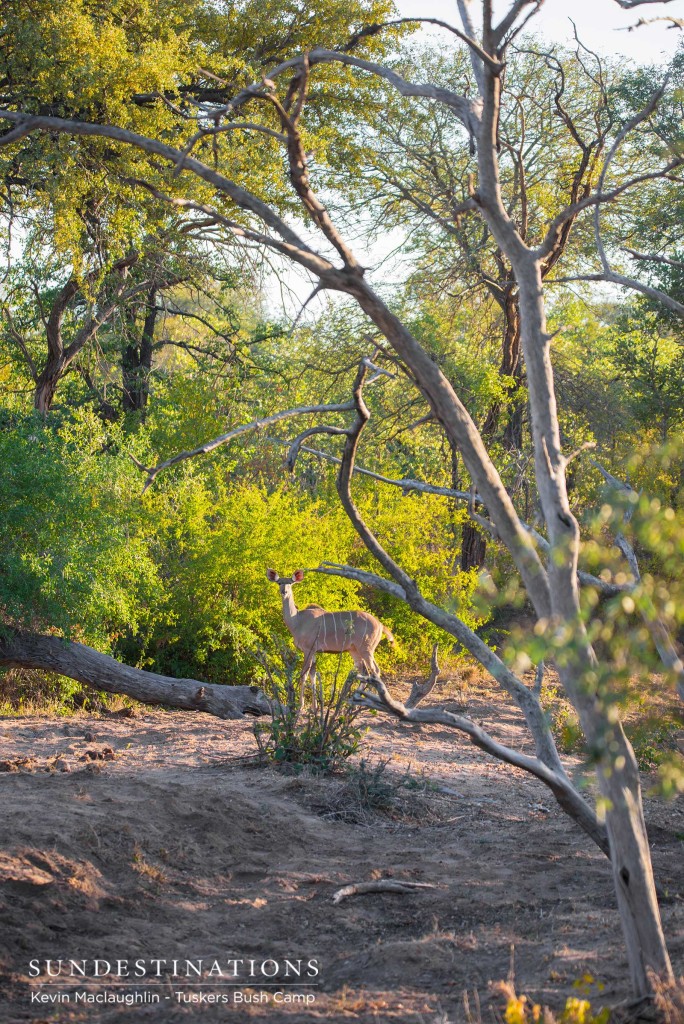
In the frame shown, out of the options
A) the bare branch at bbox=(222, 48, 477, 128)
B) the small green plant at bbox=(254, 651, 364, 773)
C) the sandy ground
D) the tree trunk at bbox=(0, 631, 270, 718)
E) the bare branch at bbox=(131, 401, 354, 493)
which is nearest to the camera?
the bare branch at bbox=(222, 48, 477, 128)

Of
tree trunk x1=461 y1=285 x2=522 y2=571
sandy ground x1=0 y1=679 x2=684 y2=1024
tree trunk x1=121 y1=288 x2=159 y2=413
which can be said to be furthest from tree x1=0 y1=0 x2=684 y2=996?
tree trunk x1=121 y1=288 x2=159 y2=413

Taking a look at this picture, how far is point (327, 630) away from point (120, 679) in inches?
90.7

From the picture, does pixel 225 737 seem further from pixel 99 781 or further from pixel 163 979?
pixel 163 979

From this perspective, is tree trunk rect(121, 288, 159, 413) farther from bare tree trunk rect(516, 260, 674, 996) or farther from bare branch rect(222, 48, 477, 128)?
bare tree trunk rect(516, 260, 674, 996)

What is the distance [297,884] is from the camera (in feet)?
20.3

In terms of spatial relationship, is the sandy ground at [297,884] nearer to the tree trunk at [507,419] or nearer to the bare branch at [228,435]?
the bare branch at [228,435]

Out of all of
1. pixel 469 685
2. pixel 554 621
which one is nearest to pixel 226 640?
pixel 469 685

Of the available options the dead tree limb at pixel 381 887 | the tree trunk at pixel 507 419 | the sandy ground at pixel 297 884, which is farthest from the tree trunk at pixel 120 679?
the tree trunk at pixel 507 419

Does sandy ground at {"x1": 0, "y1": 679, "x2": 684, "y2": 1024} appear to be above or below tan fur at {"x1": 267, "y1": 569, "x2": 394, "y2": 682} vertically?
below

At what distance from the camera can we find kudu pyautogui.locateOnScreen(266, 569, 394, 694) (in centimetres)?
1053

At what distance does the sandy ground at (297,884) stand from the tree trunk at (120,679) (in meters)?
1.48

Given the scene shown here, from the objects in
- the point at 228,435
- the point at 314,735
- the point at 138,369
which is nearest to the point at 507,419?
the point at 138,369

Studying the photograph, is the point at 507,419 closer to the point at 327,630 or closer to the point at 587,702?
the point at 327,630

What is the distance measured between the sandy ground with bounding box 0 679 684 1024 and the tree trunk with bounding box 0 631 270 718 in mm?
1475
